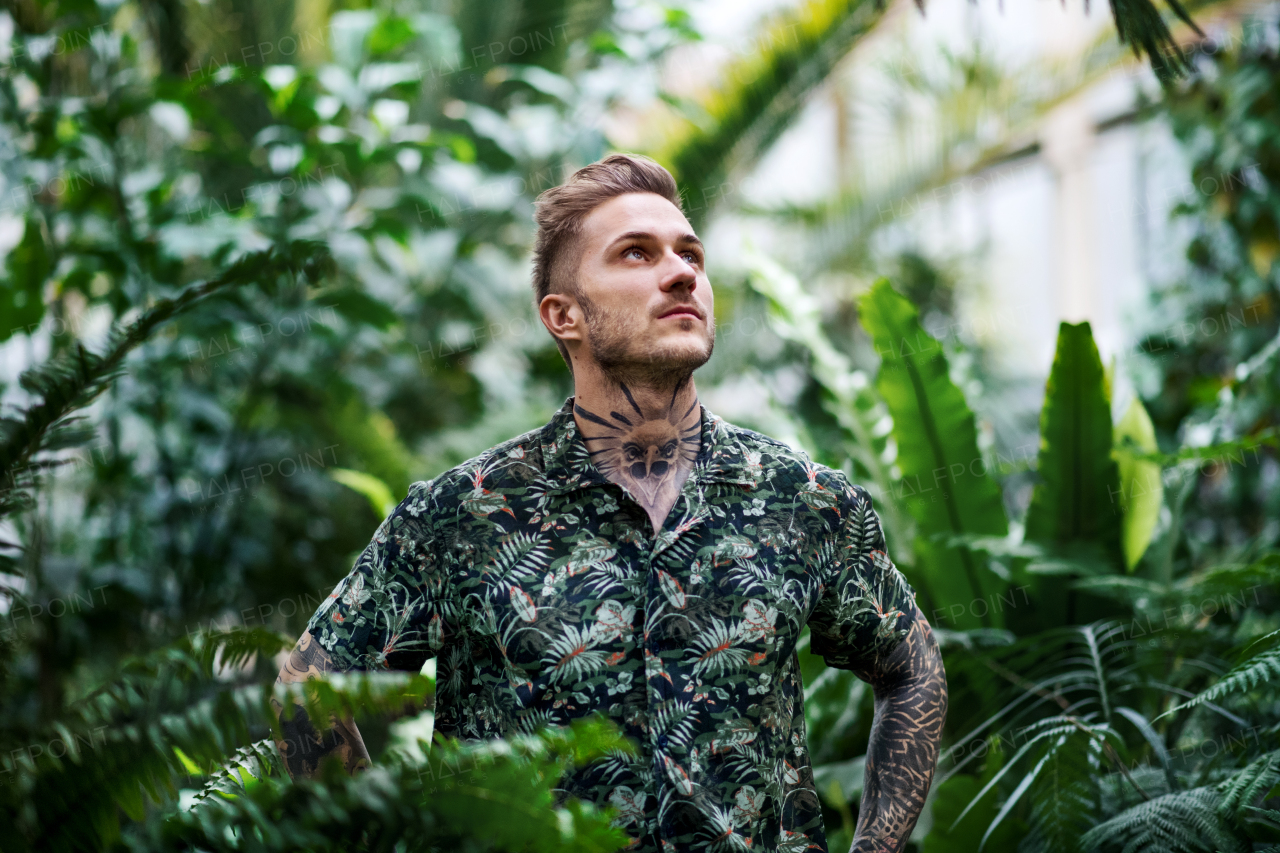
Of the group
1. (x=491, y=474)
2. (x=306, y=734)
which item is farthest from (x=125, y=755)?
(x=491, y=474)

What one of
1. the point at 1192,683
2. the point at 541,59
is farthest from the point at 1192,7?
the point at 1192,683

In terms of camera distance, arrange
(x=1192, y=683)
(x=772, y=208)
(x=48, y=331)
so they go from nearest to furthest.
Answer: (x=1192, y=683) → (x=48, y=331) → (x=772, y=208)

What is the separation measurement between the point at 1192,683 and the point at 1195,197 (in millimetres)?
2409

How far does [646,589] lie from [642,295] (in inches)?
14.9

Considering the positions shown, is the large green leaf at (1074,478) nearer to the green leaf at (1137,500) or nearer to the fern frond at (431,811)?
the green leaf at (1137,500)

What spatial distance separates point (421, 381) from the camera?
4.64m

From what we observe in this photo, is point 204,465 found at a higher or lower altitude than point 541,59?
lower

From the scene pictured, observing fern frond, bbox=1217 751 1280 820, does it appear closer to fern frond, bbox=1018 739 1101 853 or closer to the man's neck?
fern frond, bbox=1018 739 1101 853

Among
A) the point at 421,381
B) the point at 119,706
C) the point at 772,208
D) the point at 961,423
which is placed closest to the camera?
the point at 119,706

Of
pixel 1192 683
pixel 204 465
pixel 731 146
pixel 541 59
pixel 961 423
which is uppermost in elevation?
pixel 541 59

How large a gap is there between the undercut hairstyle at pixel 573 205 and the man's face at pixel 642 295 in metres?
0.02

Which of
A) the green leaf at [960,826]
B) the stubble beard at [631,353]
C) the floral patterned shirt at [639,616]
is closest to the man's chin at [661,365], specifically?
the stubble beard at [631,353]

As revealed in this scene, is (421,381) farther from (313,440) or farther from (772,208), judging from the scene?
(772,208)

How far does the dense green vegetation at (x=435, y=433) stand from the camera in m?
1.00
